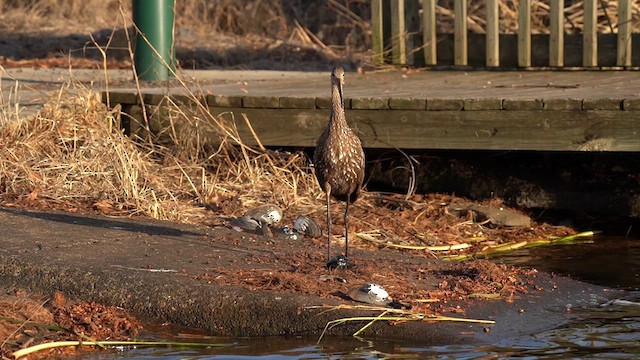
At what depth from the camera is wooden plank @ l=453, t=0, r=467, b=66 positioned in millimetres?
11742

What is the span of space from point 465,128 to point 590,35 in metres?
2.59

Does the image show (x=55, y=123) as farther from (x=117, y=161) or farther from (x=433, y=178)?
(x=433, y=178)

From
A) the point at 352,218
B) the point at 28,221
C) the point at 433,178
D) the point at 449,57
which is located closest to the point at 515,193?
the point at 433,178

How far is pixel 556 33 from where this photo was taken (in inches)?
451

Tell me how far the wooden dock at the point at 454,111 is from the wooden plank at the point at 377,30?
4.52ft

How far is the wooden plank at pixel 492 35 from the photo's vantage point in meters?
11.6

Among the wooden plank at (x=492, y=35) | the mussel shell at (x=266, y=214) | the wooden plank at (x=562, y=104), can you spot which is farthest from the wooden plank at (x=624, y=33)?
the mussel shell at (x=266, y=214)

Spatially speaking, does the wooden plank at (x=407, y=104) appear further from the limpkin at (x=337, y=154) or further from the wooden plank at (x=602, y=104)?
the limpkin at (x=337, y=154)

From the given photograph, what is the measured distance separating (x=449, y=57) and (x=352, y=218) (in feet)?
11.1

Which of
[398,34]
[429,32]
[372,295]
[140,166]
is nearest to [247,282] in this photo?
[372,295]

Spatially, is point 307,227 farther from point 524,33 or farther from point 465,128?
point 524,33

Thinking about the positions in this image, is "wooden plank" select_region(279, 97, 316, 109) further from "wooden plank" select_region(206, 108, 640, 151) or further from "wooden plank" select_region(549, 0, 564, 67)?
"wooden plank" select_region(549, 0, 564, 67)

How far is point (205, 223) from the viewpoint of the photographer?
28.4 ft

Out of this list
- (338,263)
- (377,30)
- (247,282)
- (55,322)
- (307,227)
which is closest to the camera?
(55,322)
